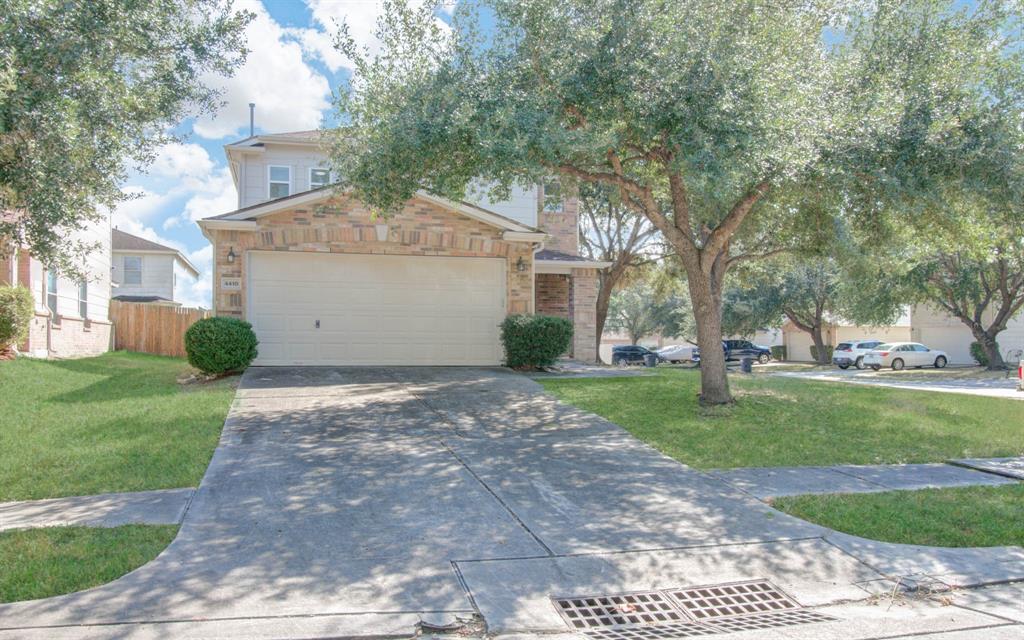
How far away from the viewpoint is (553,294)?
22.5m

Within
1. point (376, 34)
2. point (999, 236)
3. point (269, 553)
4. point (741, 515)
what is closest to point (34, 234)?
point (269, 553)

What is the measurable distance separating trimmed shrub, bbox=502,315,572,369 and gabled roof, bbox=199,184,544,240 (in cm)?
217

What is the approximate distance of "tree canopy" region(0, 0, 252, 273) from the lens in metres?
6.97

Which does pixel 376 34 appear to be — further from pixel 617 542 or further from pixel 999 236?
pixel 999 236

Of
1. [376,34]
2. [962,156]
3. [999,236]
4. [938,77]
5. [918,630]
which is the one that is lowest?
[918,630]

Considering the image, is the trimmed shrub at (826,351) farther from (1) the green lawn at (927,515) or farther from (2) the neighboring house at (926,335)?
(1) the green lawn at (927,515)

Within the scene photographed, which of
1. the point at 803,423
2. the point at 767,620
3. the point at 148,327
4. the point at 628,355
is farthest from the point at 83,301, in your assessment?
the point at 628,355

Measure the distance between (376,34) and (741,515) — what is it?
903 cm

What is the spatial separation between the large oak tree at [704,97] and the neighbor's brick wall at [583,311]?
10.7m

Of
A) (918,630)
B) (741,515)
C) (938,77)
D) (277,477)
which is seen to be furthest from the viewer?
(938,77)

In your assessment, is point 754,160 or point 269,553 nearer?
point 269,553

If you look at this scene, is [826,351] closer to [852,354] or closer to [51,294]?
[852,354]

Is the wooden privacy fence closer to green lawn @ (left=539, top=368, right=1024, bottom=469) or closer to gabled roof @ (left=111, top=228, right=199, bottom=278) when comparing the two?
gabled roof @ (left=111, top=228, right=199, bottom=278)

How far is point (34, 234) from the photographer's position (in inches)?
299
